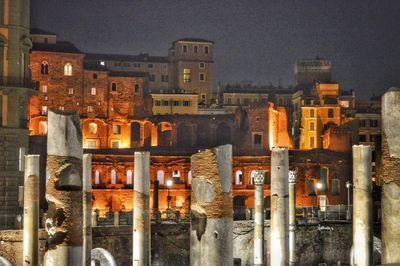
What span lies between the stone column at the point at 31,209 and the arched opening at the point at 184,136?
127 ft

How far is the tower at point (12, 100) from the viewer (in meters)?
33.2

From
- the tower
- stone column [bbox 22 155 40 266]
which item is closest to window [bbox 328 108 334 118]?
the tower

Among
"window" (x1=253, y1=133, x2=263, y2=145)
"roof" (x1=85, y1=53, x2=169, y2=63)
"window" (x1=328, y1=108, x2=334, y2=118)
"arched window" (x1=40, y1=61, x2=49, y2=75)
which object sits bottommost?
"window" (x1=253, y1=133, x2=263, y2=145)

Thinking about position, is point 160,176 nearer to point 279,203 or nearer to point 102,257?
point 102,257

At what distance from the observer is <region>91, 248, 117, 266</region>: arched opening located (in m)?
29.4

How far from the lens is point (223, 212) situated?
11.6 m

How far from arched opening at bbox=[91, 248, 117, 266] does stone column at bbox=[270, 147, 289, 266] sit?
11322 mm

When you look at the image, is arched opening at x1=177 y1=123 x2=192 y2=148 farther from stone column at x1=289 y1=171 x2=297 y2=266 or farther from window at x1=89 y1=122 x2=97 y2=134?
stone column at x1=289 y1=171 x2=297 y2=266

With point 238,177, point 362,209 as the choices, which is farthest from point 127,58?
point 362,209

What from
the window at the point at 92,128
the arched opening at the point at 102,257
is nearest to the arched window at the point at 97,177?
the window at the point at 92,128

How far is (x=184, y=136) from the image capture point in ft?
200

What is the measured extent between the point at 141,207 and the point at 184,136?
39.8 m

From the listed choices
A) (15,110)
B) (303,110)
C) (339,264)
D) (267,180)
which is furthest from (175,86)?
(339,264)

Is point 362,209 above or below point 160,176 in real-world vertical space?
above
